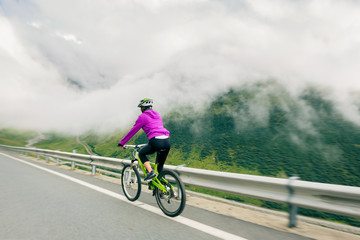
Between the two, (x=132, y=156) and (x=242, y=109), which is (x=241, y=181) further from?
(x=242, y=109)

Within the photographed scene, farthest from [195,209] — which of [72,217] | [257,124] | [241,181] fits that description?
[257,124]

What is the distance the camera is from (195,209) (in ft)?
16.0

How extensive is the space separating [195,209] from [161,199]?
734mm

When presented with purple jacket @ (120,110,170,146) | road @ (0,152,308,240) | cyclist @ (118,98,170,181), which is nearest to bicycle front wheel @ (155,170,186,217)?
road @ (0,152,308,240)

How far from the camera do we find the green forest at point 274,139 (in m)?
124

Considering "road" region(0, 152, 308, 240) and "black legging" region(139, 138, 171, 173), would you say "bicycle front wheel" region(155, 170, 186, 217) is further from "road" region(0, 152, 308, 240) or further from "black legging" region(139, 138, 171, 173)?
"black legging" region(139, 138, 171, 173)

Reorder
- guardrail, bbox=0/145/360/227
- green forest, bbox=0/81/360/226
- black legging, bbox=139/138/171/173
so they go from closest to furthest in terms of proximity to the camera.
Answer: guardrail, bbox=0/145/360/227 → black legging, bbox=139/138/171/173 → green forest, bbox=0/81/360/226

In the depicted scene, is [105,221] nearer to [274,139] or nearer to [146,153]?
[146,153]

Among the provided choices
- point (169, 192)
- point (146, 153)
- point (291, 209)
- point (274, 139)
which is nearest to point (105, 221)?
point (169, 192)

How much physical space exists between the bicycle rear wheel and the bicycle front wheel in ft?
2.76

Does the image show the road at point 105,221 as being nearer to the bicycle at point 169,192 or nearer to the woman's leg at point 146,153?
the bicycle at point 169,192

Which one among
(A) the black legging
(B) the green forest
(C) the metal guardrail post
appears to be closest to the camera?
(C) the metal guardrail post

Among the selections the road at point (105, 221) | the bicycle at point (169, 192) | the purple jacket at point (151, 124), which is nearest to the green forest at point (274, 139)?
the road at point (105, 221)

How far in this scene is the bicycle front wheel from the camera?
13.5ft
